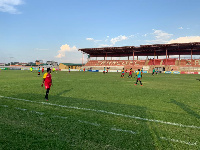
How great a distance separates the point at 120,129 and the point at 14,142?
2.68 metres

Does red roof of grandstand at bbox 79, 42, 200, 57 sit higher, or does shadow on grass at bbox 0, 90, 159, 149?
red roof of grandstand at bbox 79, 42, 200, 57

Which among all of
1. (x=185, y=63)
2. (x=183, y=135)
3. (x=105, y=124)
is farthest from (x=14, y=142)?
(x=185, y=63)

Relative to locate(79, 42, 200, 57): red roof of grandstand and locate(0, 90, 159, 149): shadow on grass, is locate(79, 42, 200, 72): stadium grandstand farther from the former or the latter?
locate(0, 90, 159, 149): shadow on grass

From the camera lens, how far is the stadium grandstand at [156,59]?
181 ft

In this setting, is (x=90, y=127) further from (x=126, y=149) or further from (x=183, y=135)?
(x=183, y=135)

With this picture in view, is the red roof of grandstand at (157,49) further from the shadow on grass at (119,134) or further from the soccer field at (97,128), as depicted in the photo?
the shadow on grass at (119,134)

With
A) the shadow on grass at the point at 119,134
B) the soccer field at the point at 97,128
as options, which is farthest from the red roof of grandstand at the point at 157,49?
the shadow on grass at the point at 119,134

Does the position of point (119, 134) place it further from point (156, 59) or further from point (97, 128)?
point (156, 59)

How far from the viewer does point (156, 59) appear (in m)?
65.1

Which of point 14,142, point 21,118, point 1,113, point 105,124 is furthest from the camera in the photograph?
point 1,113

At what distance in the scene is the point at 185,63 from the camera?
57438mm

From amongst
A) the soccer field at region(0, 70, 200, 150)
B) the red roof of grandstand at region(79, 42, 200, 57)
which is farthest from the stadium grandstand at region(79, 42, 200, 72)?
the soccer field at region(0, 70, 200, 150)

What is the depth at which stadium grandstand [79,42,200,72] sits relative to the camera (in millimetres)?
55250

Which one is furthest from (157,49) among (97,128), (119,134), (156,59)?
(119,134)
